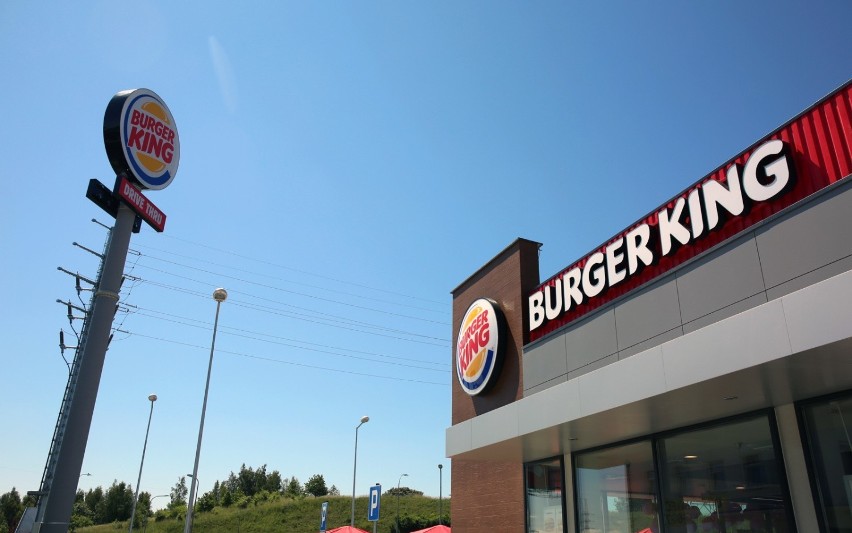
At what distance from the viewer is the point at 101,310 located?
52.2 feet

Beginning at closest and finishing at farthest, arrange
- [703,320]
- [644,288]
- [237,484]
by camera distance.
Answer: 1. [703,320]
2. [644,288]
3. [237,484]

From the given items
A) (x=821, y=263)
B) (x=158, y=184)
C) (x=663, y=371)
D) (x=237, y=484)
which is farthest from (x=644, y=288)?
(x=237, y=484)

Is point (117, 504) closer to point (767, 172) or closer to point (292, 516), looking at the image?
point (292, 516)

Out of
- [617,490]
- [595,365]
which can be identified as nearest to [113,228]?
[595,365]

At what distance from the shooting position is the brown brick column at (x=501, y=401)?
52.3 feet

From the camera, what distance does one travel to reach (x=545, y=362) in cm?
1469

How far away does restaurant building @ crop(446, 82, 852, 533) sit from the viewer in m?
8.25

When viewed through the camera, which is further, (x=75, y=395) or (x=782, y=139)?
(x=75, y=395)

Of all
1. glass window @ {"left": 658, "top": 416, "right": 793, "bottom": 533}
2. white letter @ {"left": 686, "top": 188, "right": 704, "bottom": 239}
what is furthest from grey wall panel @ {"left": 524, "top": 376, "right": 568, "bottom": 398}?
white letter @ {"left": 686, "top": 188, "right": 704, "bottom": 239}

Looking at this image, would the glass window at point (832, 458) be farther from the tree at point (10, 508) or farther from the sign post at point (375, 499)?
the tree at point (10, 508)

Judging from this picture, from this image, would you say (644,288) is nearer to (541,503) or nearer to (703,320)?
(703,320)

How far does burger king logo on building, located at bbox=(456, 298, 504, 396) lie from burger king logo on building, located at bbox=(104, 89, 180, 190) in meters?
10.2

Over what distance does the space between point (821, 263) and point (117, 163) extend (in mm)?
16884

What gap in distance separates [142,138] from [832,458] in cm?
1795
